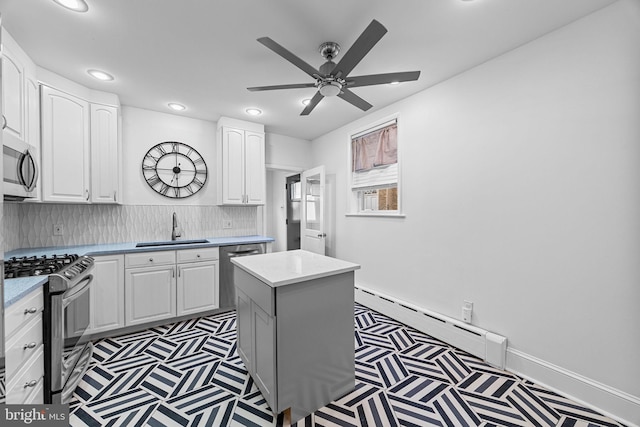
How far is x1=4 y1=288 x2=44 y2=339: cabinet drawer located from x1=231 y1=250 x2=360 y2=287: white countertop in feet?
3.75

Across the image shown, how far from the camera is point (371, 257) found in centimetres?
356

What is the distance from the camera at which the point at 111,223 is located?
3.16 m

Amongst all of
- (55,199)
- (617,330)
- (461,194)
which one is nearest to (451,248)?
(461,194)

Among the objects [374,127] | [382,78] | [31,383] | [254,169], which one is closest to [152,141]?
[254,169]

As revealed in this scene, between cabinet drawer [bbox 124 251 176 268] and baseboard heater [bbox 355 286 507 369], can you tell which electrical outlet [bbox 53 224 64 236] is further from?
baseboard heater [bbox 355 286 507 369]

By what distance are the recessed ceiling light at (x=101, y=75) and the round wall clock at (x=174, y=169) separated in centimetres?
90

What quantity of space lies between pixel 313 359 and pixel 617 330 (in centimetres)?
194

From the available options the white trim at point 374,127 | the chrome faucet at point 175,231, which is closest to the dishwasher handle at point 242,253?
the chrome faucet at point 175,231

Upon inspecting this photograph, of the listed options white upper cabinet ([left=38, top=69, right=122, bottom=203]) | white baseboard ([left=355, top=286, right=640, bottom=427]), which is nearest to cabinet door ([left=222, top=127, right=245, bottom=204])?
white upper cabinet ([left=38, top=69, right=122, bottom=203])

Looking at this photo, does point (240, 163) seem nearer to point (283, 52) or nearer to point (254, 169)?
point (254, 169)

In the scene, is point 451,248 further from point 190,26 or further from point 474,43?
point 190,26

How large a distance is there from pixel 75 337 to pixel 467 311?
3.16 meters

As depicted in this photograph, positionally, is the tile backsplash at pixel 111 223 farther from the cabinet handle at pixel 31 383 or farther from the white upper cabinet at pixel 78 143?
the cabinet handle at pixel 31 383

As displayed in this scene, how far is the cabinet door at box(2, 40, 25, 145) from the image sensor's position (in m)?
1.92
